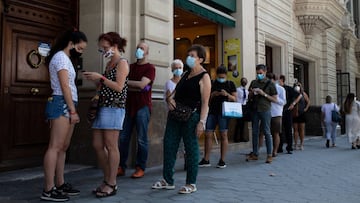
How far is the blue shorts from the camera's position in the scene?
676cm

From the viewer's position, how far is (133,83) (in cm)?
543

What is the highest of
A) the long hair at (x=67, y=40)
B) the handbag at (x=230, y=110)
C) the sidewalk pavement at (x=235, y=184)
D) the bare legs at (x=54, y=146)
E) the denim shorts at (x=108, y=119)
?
the long hair at (x=67, y=40)

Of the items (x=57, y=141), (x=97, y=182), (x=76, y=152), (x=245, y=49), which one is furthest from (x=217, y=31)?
(x=57, y=141)

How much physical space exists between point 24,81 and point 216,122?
11.0 ft

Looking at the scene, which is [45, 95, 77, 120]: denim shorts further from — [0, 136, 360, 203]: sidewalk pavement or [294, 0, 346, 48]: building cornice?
[294, 0, 346, 48]: building cornice

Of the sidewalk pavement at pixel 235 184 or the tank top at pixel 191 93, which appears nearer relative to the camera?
the sidewalk pavement at pixel 235 184

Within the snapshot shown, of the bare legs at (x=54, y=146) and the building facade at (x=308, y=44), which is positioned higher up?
the building facade at (x=308, y=44)

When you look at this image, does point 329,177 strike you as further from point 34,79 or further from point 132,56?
point 34,79

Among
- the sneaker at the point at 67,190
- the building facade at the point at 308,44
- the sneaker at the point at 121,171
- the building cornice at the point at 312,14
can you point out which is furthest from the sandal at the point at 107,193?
the building cornice at the point at 312,14

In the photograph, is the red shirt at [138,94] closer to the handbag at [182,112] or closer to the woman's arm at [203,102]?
the handbag at [182,112]

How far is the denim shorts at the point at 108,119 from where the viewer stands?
4324 millimetres

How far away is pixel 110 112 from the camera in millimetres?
4359

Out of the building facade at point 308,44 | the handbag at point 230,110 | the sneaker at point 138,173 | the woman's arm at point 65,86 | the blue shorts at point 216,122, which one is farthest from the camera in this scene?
the building facade at point 308,44

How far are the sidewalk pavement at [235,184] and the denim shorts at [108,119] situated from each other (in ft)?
2.66
